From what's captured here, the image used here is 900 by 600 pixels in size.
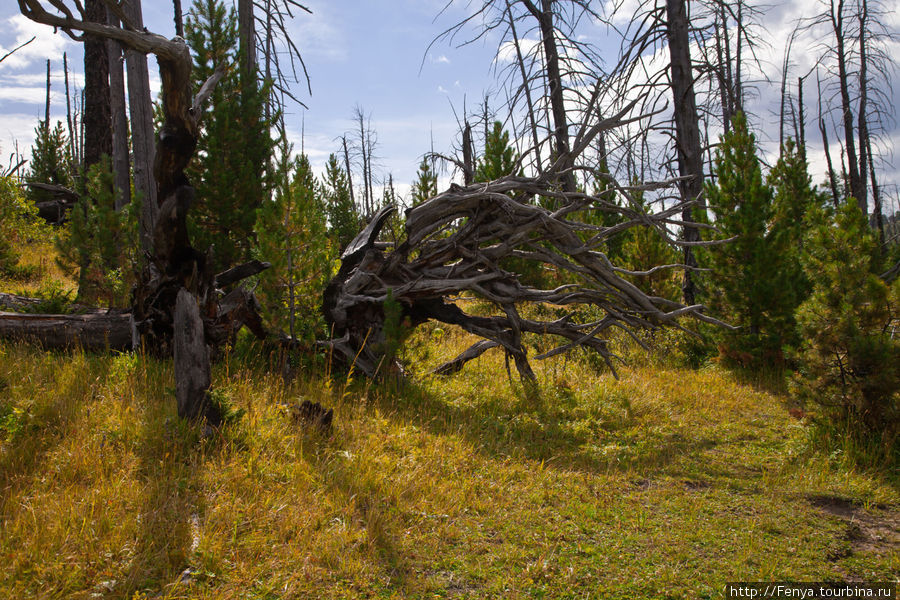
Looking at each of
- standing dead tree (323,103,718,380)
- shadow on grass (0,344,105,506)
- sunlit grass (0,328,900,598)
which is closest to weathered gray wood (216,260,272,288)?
standing dead tree (323,103,718,380)

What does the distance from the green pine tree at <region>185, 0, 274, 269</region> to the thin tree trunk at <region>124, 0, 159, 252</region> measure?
0.77 m

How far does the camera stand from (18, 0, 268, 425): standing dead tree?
429 centimetres

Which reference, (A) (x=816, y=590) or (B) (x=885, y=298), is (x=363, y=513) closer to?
(A) (x=816, y=590)

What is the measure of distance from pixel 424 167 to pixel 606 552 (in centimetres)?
1144

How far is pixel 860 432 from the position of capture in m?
4.81

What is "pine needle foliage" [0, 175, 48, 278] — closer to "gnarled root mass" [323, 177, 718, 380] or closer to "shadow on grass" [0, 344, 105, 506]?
"shadow on grass" [0, 344, 105, 506]

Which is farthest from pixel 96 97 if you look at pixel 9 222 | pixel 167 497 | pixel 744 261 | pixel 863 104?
pixel 863 104

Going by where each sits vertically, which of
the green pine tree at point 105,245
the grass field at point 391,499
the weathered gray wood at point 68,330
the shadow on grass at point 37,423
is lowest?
the grass field at point 391,499

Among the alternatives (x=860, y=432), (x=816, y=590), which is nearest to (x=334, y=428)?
(x=816, y=590)

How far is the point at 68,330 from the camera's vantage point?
621 centimetres

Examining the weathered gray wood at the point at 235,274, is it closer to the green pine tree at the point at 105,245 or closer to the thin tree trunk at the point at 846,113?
the green pine tree at the point at 105,245

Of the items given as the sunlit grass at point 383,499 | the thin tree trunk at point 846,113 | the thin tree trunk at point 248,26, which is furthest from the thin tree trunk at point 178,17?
the thin tree trunk at point 846,113

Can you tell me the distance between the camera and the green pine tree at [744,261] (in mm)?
7824

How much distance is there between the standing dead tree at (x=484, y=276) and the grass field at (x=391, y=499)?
1.09 m
